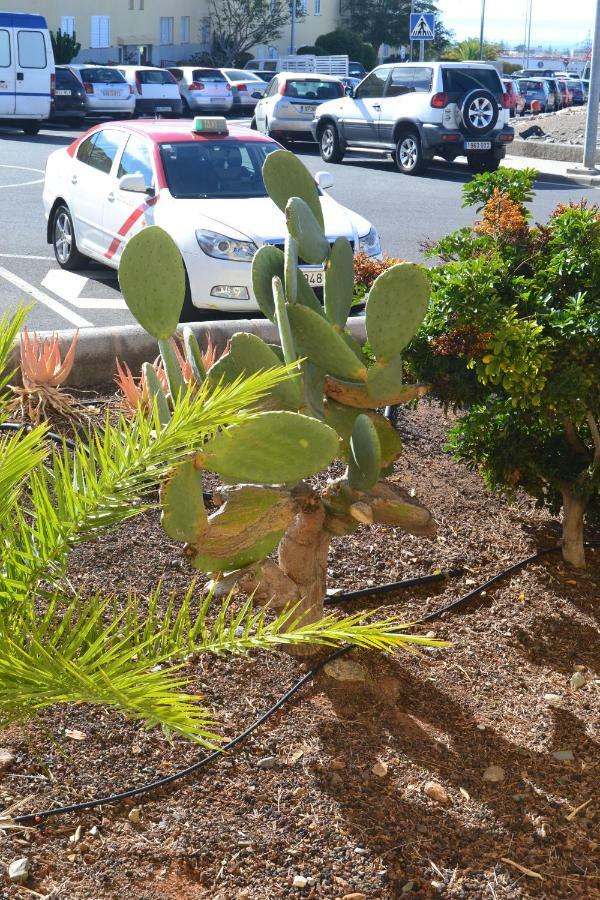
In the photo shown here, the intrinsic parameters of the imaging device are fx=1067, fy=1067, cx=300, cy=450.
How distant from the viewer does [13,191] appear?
15492mm

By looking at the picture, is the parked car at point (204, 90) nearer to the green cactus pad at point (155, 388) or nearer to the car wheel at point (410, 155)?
the car wheel at point (410, 155)

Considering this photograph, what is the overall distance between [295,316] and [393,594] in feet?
4.31

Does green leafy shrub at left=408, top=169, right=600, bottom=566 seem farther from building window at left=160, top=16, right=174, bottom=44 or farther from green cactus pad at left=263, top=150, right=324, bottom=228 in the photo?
building window at left=160, top=16, right=174, bottom=44

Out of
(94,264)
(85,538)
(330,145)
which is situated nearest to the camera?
(85,538)

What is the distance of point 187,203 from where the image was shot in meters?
8.39

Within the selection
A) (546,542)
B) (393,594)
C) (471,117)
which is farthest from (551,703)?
(471,117)

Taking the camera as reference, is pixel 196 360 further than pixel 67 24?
No

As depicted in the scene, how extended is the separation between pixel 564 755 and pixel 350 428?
1235 mm

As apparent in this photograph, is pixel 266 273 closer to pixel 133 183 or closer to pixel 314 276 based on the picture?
pixel 314 276

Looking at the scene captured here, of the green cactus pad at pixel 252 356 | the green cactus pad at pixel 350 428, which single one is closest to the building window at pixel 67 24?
the green cactus pad at pixel 350 428

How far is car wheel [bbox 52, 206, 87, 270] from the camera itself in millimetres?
9852

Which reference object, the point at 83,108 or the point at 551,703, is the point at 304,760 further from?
the point at 83,108

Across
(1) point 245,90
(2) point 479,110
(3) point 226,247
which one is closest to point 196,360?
(3) point 226,247

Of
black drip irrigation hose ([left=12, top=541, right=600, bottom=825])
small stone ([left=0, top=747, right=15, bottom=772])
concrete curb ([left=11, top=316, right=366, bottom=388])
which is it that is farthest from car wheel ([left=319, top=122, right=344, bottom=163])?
small stone ([left=0, top=747, right=15, bottom=772])
